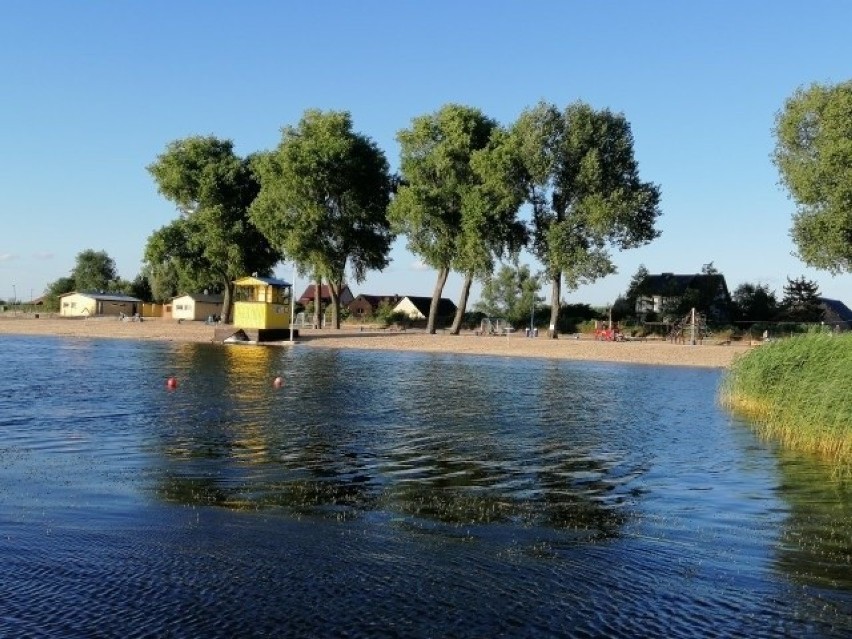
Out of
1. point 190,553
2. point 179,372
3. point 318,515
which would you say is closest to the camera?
point 190,553

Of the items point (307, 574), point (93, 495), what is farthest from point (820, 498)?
point (93, 495)

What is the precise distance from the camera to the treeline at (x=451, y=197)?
226ft

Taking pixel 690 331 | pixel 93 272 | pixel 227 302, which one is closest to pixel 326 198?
pixel 227 302

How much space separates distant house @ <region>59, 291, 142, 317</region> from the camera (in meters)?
126

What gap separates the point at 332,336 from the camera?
73000mm

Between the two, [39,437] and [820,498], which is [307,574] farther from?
[39,437]

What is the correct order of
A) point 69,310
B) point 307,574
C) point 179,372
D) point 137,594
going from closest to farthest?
point 137,594
point 307,574
point 179,372
point 69,310

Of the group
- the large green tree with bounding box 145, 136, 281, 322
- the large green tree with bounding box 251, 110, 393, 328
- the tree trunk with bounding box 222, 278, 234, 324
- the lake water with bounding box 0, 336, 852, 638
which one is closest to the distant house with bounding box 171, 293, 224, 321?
the tree trunk with bounding box 222, 278, 234, 324

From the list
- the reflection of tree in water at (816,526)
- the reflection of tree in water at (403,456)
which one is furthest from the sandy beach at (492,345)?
the reflection of tree in water at (816,526)

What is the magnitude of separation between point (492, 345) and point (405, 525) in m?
52.6

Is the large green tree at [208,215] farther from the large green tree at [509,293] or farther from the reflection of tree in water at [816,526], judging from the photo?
the reflection of tree in water at [816,526]

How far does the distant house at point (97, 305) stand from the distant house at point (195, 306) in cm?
959

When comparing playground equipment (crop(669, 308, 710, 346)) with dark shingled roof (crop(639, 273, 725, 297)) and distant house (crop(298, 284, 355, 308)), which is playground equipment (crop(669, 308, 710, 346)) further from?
distant house (crop(298, 284, 355, 308))

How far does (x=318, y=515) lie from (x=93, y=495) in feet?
11.8
